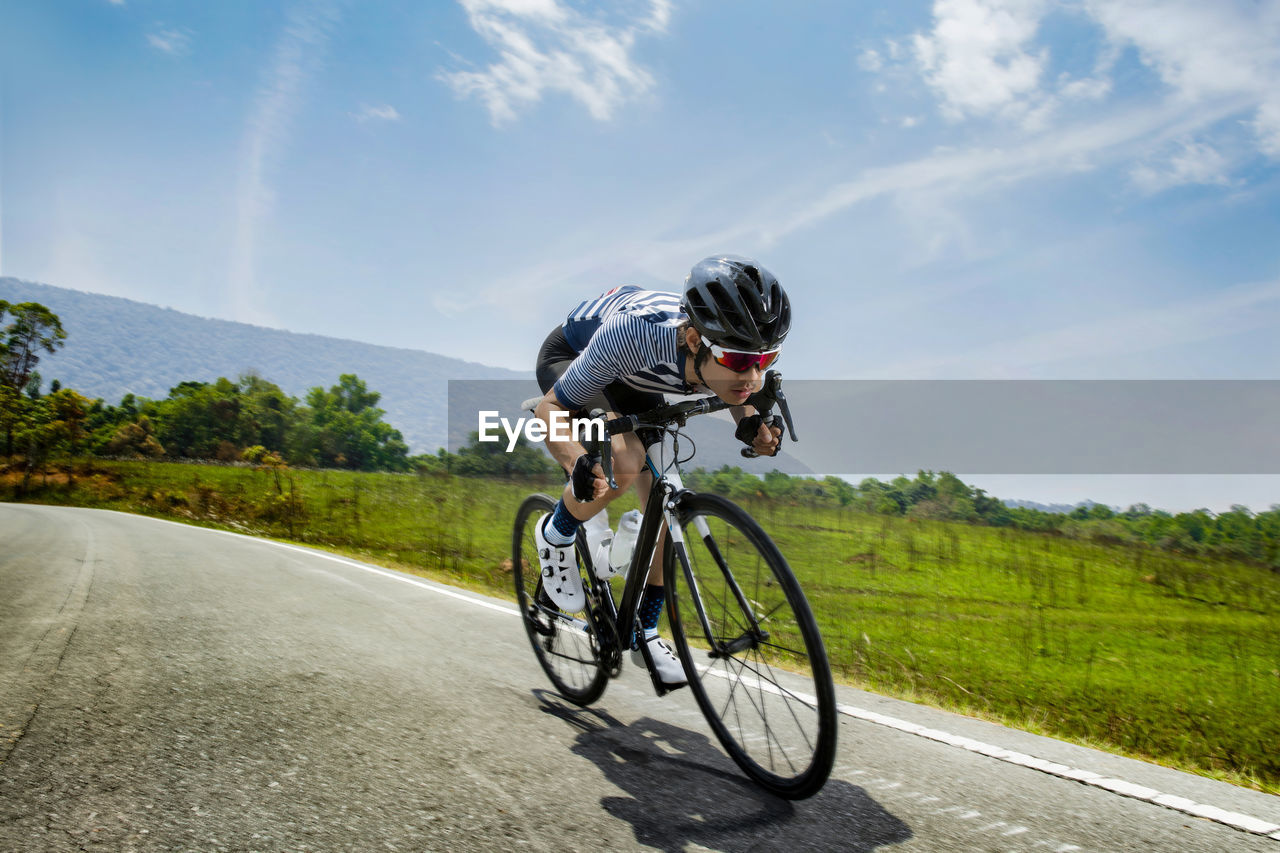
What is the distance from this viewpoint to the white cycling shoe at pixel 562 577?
375 cm

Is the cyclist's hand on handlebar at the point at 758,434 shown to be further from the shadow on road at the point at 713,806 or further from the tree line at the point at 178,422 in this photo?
the tree line at the point at 178,422

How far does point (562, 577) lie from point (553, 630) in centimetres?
49

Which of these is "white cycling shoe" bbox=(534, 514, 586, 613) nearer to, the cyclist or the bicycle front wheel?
the cyclist

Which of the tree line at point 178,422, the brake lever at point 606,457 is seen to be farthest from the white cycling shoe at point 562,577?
the tree line at point 178,422

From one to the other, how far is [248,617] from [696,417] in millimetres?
3725

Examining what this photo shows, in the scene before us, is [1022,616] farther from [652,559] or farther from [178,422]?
[178,422]

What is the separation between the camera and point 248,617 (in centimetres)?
509

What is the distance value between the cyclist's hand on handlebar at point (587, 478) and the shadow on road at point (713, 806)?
1027 mm

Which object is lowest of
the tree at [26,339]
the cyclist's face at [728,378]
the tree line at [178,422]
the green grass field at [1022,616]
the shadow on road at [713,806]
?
the green grass field at [1022,616]

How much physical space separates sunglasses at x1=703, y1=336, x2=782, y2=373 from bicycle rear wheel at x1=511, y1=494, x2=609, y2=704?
1465mm

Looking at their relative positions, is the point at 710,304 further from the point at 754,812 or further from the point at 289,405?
the point at 289,405

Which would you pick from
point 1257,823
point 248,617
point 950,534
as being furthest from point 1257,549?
point 248,617

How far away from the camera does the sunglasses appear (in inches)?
109

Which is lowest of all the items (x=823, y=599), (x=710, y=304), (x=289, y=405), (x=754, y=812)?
(x=823, y=599)
